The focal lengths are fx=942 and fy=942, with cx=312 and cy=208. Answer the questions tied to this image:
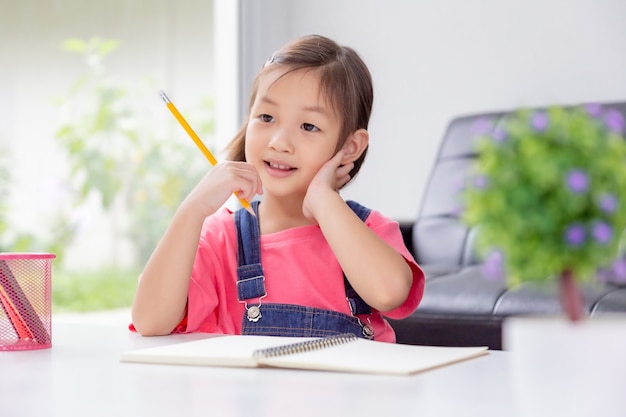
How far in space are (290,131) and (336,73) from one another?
5.5 inches

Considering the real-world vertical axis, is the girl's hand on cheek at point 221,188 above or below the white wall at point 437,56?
below

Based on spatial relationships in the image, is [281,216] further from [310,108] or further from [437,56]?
[437,56]

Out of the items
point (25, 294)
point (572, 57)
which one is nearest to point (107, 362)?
point (25, 294)

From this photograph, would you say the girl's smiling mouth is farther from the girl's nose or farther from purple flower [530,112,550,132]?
purple flower [530,112,550,132]

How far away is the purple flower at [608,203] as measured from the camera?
0.47 m

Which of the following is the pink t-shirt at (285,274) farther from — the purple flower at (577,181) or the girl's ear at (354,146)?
the purple flower at (577,181)

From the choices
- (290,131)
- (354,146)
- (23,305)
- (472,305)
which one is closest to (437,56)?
(472,305)

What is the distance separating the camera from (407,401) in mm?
730

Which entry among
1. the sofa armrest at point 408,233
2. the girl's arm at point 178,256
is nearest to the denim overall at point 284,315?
the girl's arm at point 178,256

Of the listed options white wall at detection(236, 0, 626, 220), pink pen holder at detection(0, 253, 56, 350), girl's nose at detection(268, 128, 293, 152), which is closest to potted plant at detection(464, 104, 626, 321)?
pink pen holder at detection(0, 253, 56, 350)

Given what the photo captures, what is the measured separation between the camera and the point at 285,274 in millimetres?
1423

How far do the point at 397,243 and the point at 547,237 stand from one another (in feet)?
3.11

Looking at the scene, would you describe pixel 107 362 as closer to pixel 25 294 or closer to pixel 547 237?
pixel 25 294

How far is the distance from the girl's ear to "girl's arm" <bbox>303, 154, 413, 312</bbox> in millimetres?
194
